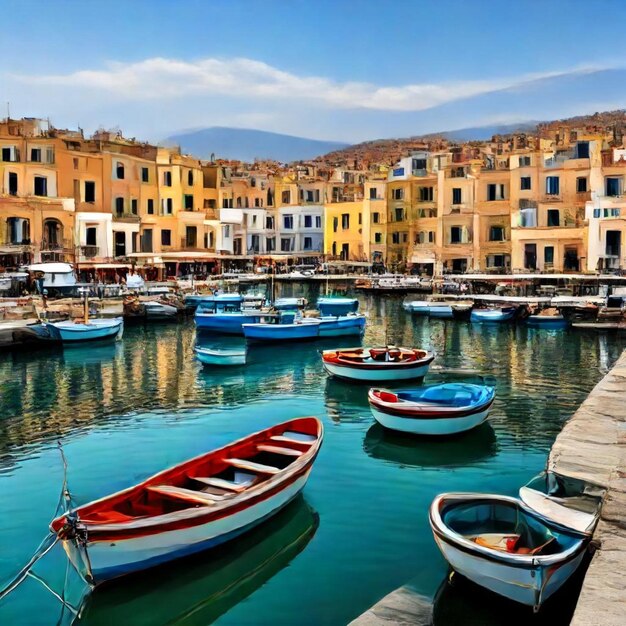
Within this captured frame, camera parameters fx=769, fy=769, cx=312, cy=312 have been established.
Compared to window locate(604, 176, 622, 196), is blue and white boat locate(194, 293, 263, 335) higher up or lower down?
lower down

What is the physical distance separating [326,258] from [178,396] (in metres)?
57.0

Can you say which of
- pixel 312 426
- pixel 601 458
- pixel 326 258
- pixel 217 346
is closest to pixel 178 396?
pixel 312 426

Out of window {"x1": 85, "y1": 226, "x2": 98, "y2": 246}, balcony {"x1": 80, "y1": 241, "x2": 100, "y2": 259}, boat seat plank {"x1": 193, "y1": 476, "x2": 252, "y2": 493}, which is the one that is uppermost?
window {"x1": 85, "y1": 226, "x2": 98, "y2": 246}

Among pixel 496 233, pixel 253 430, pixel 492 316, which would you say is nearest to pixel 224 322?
pixel 492 316

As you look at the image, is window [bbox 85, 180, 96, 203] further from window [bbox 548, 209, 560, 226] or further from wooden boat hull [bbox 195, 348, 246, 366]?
wooden boat hull [bbox 195, 348, 246, 366]

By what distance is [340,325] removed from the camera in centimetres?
3469

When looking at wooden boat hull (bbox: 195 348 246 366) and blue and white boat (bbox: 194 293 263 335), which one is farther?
blue and white boat (bbox: 194 293 263 335)

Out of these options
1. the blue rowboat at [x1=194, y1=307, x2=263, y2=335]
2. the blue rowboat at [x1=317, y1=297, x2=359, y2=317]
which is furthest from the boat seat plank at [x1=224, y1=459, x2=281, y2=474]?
the blue rowboat at [x1=317, y1=297, x2=359, y2=317]

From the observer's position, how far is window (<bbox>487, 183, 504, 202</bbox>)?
203 feet

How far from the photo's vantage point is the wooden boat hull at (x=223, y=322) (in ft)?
121

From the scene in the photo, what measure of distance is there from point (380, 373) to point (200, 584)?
13.1 meters

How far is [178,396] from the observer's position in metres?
22.4

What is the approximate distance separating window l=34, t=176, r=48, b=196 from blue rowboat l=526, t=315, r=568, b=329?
3527 cm

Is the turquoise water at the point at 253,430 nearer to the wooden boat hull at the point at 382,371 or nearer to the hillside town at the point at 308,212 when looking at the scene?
the wooden boat hull at the point at 382,371
